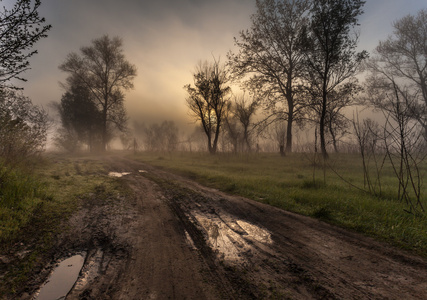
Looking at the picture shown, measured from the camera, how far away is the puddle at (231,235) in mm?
2926

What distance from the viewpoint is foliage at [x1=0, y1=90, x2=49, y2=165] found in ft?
22.4

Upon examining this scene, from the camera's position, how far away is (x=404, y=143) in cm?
461

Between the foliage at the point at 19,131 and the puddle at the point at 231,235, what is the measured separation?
6.38m

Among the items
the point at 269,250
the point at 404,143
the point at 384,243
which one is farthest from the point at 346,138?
the point at 269,250

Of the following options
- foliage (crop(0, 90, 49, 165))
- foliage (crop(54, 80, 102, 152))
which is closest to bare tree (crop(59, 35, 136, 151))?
foliage (crop(54, 80, 102, 152))

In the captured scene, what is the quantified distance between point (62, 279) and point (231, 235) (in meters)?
2.46

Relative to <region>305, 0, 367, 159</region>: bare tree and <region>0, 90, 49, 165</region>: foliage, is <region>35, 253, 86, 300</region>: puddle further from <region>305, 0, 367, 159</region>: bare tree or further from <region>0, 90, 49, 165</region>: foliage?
<region>305, 0, 367, 159</region>: bare tree

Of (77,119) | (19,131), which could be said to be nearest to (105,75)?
(77,119)

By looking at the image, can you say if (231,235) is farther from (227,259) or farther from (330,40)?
(330,40)

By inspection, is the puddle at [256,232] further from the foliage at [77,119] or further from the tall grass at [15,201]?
the foliage at [77,119]

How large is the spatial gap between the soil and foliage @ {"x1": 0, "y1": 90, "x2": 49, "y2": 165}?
5.09 metres

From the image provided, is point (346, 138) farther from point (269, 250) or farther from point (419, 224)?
point (269, 250)

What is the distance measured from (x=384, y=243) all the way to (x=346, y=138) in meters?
17.4

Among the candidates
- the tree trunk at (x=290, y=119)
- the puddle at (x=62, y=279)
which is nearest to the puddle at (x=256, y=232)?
the puddle at (x=62, y=279)
